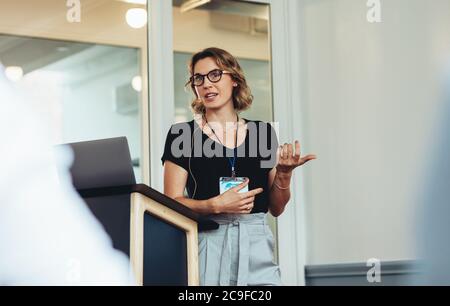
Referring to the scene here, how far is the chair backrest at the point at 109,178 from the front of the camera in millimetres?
2660

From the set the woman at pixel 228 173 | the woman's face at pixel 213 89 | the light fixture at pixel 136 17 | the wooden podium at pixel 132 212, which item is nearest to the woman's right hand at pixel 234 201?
the woman at pixel 228 173

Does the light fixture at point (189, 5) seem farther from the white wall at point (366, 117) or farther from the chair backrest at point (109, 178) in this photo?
the chair backrest at point (109, 178)

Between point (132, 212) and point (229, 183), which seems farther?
point (229, 183)

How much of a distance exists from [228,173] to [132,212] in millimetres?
760

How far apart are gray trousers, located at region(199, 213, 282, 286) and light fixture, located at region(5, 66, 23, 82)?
1.39m

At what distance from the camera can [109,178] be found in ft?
8.86

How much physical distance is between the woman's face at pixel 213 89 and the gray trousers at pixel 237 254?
1.69 ft

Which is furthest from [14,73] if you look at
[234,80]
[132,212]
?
[132,212]

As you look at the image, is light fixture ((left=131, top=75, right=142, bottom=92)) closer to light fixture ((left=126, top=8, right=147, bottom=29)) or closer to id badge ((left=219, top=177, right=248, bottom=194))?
light fixture ((left=126, top=8, right=147, bottom=29))

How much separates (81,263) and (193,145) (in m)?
0.81

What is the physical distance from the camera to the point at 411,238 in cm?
414

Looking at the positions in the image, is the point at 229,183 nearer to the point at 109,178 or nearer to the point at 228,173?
the point at 228,173

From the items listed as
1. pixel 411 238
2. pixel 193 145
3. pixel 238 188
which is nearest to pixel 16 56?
pixel 193 145

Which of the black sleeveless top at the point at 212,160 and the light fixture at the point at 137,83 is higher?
the light fixture at the point at 137,83
